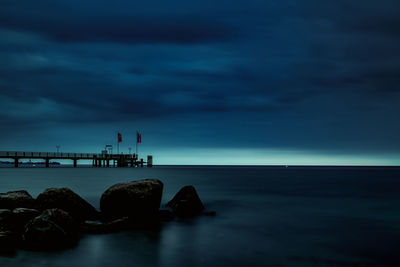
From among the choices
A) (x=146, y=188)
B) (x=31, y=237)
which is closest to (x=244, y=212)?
(x=146, y=188)

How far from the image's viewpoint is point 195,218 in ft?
61.4

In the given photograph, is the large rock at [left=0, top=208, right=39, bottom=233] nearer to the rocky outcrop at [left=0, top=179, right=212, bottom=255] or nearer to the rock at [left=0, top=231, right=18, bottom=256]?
the rocky outcrop at [left=0, top=179, right=212, bottom=255]

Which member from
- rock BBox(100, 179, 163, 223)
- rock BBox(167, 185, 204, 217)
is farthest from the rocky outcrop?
rock BBox(167, 185, 204, 217)

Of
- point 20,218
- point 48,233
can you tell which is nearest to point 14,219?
point 20,218

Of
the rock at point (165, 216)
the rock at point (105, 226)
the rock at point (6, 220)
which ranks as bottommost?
the rock at point (165, 216)

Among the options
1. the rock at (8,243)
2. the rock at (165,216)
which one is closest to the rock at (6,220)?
the rock at (8,243)

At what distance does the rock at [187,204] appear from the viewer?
66.0 feet

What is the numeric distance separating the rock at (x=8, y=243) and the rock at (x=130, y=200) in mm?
4744

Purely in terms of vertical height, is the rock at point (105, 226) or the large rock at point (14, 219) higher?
the large rock at point (14, 219)

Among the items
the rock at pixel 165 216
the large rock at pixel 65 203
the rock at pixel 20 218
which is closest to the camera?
the rock at pixel 20 218

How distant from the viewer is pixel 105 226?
46.4 ft

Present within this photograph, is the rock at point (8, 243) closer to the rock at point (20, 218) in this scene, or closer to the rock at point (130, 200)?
the rock at point (20, 218)

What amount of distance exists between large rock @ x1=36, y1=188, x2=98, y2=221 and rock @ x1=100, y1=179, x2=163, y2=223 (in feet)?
2.81

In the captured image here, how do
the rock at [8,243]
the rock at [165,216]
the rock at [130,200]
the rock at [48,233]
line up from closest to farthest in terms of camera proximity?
the rock at [8,243], the rock at [48,233], the rock at [130,200], the rock at [165,216]
